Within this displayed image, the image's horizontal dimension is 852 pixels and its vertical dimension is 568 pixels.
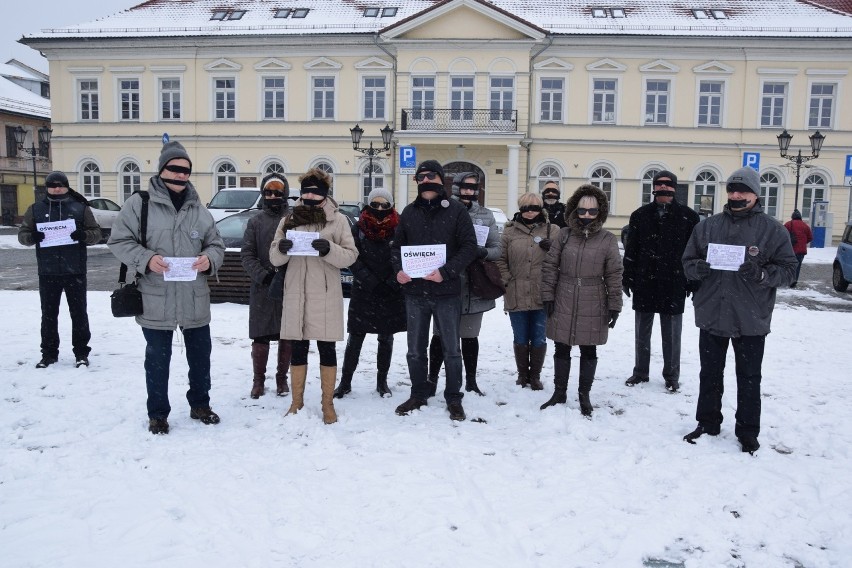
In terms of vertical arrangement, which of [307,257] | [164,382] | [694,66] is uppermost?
[694,66]

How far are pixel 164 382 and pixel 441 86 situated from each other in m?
26.3

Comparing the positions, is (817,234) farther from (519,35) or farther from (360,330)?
(360,330)

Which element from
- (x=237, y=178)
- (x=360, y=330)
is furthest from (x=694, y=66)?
(x=360, y=330)

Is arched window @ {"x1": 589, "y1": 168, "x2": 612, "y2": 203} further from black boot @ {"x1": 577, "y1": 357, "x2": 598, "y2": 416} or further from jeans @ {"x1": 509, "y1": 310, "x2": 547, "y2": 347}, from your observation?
black boot @ {"x1": 577, "y1": 357, "x2": 598, "y2": 416}

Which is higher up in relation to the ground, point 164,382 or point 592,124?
point 592,124

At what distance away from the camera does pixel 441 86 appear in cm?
2961

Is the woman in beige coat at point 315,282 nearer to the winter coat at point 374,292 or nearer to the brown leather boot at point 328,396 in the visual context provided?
the brown leather boot at point 328,396

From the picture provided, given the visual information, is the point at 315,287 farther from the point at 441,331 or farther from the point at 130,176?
the point at 130,176

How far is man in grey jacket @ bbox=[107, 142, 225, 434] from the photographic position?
4895 millimetres

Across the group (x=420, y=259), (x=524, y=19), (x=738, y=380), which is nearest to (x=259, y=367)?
(x=420, y=259)

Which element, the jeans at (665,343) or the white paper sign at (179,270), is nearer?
the white paper sign at (179,270)

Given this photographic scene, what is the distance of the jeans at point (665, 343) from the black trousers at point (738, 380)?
131 cm

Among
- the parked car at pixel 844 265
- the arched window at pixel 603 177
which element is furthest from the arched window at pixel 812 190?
the parked car at pixel 844 265

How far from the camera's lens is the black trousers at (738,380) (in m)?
4.86
